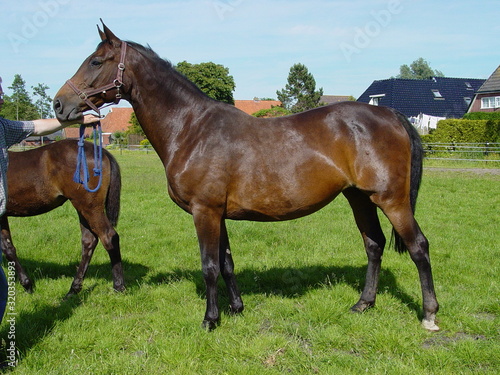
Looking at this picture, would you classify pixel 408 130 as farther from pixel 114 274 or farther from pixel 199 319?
pixel 114 274

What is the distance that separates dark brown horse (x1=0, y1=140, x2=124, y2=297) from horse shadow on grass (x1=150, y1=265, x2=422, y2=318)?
0.94 m

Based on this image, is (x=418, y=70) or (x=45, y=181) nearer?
(x=45, y=181)

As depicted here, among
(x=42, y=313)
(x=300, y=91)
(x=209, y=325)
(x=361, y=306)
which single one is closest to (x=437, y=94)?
(x=300, y=91)

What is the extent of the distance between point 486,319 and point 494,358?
2.82 ft

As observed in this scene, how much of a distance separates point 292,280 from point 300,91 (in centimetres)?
6501

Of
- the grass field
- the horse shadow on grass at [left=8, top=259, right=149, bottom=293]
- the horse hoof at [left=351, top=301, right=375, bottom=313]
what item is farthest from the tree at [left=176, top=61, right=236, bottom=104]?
the horse hoof at [left=351, top=301, right=375, bottom=313]

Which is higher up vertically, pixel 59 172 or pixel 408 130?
pixel 408 130

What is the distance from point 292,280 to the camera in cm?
564

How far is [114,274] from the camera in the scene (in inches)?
218

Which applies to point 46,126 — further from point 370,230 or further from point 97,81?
point 370,230

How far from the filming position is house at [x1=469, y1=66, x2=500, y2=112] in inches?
1572

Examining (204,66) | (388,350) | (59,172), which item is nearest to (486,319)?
(388,350)

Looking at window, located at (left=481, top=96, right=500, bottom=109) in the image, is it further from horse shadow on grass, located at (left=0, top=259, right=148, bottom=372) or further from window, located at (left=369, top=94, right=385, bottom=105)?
horse shadow on grass, located at (left=0, top=259, right=148, bottom=372)

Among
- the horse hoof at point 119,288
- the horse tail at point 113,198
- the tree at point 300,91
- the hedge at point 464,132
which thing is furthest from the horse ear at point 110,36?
the tree at point 300,91
